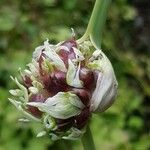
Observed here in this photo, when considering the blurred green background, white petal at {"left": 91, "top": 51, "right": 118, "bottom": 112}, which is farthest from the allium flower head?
the blurred green background

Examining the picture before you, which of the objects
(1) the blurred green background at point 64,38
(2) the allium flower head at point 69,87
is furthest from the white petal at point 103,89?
(1) the blurred green background at point 64,38

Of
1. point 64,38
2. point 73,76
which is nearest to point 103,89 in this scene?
point 73,76

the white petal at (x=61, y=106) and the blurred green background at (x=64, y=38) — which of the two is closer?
the white petal at (x=61, y=106)

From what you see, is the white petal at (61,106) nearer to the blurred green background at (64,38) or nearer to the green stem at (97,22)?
the green stem at (97,22)

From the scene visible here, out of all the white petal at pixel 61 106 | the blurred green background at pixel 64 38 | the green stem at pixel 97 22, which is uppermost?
the green stem at pixel 97 22

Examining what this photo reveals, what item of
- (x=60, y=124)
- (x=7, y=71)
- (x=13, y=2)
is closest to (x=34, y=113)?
(x=60, y=124)

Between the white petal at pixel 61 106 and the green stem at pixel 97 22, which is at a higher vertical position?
the green stem at pixel 97 22

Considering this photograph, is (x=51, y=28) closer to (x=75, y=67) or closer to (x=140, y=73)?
(x=140, y=73)
